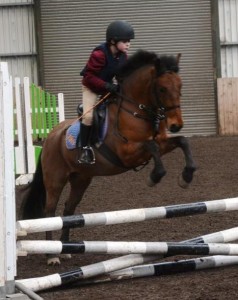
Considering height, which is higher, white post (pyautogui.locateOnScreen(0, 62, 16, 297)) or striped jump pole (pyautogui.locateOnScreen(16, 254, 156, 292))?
white post (pyautogui.locateOnScreen(0, 62, 16, 297))

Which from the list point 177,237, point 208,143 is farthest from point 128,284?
point 208,143

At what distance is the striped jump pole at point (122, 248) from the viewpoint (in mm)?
5801

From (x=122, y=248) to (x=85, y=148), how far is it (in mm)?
2033

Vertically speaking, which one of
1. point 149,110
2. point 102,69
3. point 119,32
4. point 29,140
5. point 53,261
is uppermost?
point 119,32

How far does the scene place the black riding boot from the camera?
315 inches

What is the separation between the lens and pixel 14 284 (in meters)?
5.50

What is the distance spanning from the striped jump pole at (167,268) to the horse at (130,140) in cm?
67

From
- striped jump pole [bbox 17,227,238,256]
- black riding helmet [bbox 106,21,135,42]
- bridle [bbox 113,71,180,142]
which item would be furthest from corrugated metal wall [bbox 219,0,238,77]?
striped jump pole [bbox 17,227,238,256]

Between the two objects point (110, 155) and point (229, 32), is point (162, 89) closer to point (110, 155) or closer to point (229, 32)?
point (110, 155)

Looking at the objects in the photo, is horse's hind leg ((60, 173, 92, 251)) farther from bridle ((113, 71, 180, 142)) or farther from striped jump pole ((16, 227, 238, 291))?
striped jump pole ((16, 227, 238, 291))

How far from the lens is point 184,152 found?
7305 millimetres

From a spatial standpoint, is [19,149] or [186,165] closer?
[186,165]

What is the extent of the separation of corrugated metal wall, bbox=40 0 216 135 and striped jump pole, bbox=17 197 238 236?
16589 millimetres

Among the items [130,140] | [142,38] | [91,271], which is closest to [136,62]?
[130,140]
